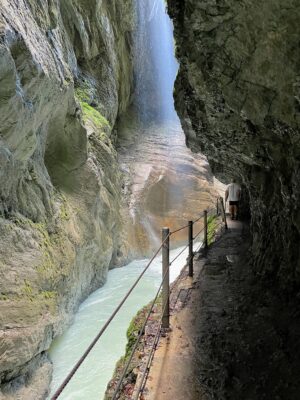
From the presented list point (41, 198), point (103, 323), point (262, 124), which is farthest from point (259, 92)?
point (103, 323)

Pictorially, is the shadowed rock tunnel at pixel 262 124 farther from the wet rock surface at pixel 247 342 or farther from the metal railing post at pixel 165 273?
the metal railing post at pixel 165 273

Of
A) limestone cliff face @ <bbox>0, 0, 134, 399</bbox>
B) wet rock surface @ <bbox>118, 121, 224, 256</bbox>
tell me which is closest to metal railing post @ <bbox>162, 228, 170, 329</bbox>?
limestone cliff face @ <bbox>0, 0, 134, 399</bbox>

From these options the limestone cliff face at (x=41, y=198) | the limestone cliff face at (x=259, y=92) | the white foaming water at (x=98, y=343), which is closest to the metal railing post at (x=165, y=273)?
the limestone cliff face at (x=259, y=92)

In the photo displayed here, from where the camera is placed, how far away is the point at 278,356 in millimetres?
4309

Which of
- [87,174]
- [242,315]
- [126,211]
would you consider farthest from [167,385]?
[126,211]

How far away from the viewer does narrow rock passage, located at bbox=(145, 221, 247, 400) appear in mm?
4055

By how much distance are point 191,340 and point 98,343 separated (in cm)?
498

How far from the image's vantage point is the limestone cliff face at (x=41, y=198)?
248 inches

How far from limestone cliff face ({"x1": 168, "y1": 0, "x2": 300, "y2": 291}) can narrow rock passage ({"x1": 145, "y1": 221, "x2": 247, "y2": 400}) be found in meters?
1.05

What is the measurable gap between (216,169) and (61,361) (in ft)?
26.0

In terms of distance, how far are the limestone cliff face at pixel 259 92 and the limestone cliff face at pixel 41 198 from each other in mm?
2969

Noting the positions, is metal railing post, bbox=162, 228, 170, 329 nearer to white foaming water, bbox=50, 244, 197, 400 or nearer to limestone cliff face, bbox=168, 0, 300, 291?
limestone cliff face, bbox=168, 0, 300, 291

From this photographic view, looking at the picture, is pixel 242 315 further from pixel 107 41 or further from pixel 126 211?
pixel 107 41

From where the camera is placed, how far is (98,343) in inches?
368
